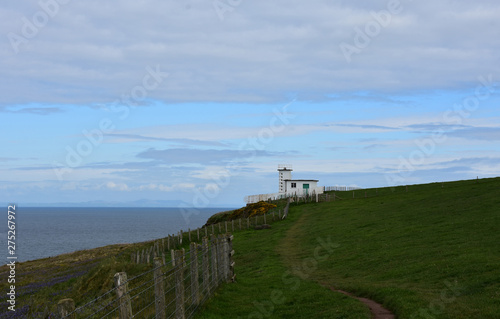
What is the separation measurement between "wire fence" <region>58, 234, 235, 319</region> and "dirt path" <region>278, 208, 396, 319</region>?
5.64m

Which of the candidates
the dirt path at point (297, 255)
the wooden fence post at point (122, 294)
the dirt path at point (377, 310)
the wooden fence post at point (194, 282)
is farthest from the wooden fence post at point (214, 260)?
the wooden fence post at point (122, 294)

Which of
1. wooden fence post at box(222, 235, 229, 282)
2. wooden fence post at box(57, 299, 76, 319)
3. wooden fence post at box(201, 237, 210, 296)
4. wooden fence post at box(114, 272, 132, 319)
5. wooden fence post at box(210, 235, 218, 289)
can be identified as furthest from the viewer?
wooden fence post at box(222, 235, 229, 282)

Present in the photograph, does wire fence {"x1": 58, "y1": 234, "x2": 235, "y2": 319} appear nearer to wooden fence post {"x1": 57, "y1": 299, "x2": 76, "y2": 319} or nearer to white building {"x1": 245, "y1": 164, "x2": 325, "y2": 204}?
wooden fence post {"x1": 57, "y1": 299, "x2": 76, "y2": 319}

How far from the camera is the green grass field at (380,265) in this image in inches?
677

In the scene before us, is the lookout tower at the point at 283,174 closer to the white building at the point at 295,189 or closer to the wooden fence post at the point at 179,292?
the white building at the point at 295,189

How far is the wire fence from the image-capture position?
9500 mm

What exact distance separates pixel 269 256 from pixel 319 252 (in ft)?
12.2

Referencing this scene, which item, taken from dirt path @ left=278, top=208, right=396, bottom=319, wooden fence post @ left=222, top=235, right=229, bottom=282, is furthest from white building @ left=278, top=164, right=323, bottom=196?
wooden fence post @ left=222, top=235, right=229, bottom=282

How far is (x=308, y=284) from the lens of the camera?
2327cm

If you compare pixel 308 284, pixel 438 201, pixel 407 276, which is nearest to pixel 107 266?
pixel 308 284

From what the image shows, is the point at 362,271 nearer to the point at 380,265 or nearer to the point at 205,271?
the point at 380,265

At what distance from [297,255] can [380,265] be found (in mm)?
9456

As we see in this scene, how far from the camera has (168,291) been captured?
530 inches

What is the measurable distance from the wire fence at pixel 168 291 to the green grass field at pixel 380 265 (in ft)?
2.85
